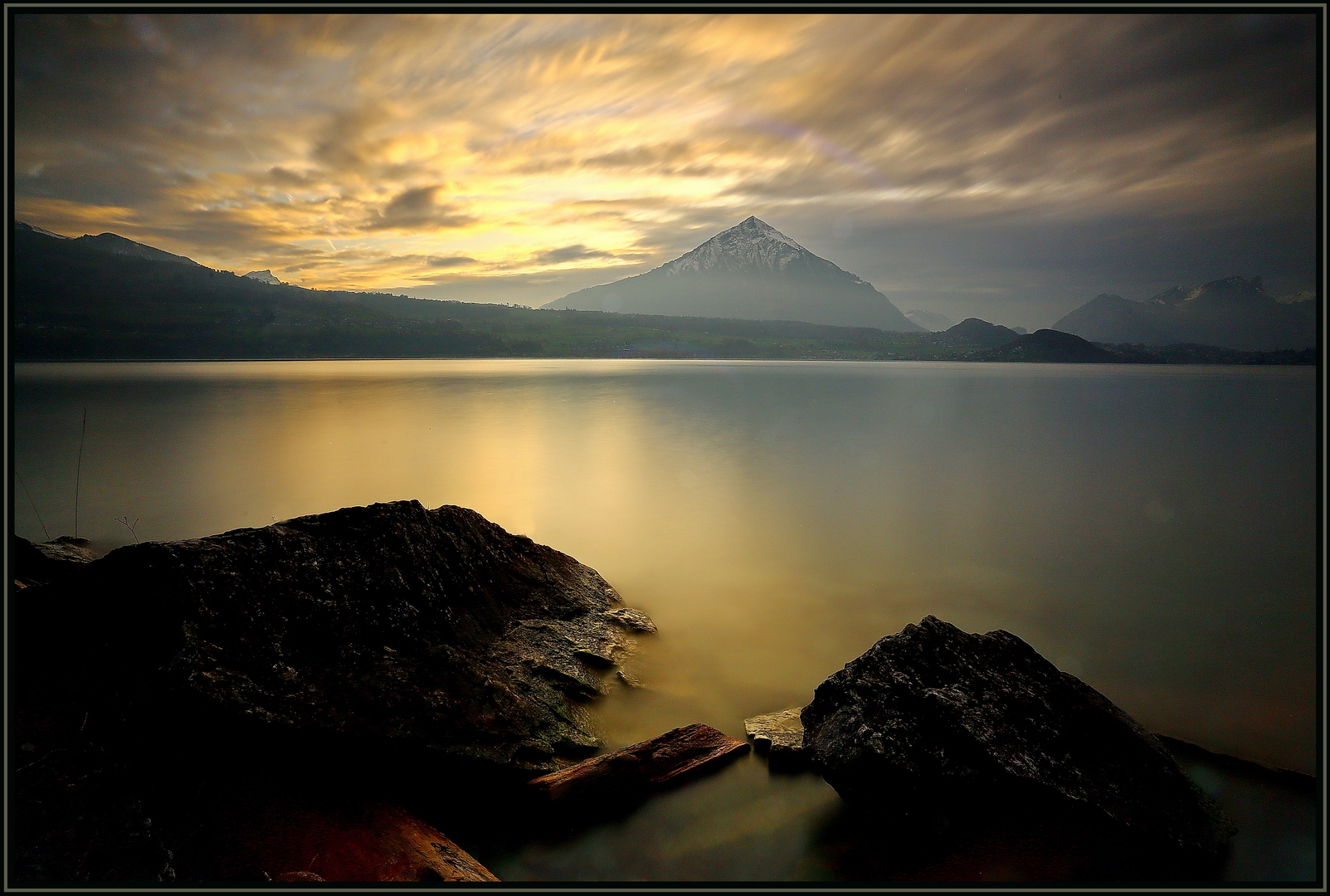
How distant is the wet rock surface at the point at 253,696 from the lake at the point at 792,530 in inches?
40.7

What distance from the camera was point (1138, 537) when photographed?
15609mm

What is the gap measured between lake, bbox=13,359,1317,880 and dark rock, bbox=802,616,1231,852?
2.59 feet

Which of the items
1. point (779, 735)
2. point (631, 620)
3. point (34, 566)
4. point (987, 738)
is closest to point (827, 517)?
point (631, 620)

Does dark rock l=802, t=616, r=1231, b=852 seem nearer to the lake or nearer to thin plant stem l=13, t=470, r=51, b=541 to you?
the lake

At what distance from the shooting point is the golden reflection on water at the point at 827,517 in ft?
27.8

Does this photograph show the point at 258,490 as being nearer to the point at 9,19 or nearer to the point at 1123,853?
the point at 9,19

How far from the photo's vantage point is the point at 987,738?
5.01 meters

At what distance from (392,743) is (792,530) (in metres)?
12.7

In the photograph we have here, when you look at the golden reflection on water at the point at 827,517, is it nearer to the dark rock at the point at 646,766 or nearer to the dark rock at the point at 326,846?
the dark rock at the point at 646,766

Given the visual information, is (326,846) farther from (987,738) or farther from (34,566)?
(34,566)

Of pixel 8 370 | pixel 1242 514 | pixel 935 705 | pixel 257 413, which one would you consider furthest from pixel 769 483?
pixel 257 413

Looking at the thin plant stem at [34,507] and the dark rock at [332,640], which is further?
the thin plant stem at [34,507]

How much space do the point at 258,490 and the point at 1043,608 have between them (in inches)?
900

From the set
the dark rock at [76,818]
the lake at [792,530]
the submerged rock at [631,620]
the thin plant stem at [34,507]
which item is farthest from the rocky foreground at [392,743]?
the thin plant stem at [34,507]
